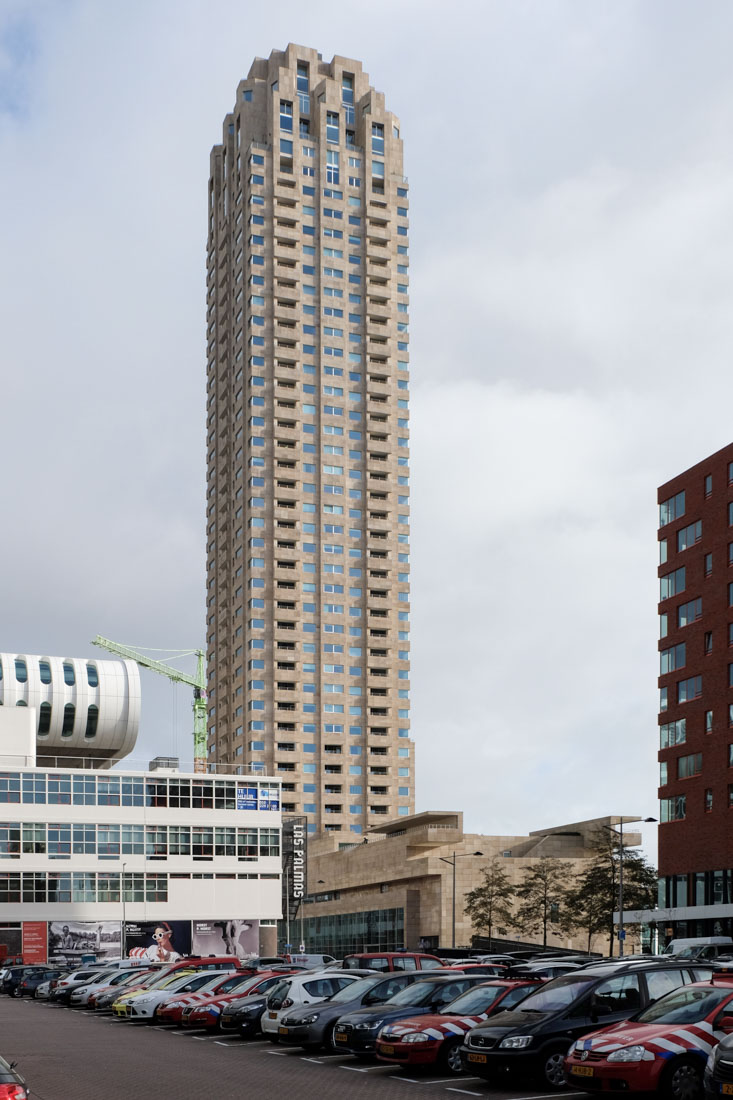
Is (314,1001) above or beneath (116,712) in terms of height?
beneath

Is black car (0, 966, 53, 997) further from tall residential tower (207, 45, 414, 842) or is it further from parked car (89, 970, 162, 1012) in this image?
tall residential tower (207, 45, 414, 842)

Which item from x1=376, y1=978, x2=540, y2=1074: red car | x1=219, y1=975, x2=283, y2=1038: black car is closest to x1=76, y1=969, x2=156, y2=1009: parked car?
x1=219, y1=975, x2=283, y2=1038: black car

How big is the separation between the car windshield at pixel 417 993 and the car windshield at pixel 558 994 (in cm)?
425

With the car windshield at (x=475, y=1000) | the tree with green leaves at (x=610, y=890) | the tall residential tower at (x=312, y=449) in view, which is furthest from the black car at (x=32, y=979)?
the tall residential tower at (x=312, y=449)

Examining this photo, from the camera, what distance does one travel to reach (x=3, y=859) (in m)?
96.7

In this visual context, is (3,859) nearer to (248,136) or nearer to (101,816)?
(101,816)

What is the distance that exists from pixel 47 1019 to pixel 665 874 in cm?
5278

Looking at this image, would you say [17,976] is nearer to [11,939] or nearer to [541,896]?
[11,939]

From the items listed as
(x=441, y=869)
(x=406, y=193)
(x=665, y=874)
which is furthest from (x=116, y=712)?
(x=406, y=193)

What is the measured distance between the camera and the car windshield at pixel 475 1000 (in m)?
25.4

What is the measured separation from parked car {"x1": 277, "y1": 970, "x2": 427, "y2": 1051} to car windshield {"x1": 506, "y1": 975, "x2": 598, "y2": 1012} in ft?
18.6

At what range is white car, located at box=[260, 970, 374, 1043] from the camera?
1228 inches

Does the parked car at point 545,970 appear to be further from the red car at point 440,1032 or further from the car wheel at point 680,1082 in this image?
the car wheel at point 680,1082

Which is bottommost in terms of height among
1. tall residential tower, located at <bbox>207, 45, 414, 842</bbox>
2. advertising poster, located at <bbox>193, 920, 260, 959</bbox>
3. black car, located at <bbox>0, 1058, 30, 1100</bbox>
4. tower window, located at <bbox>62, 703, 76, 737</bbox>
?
advertising poster, located at <bbox>193, 920, 260, 959</bbox>
